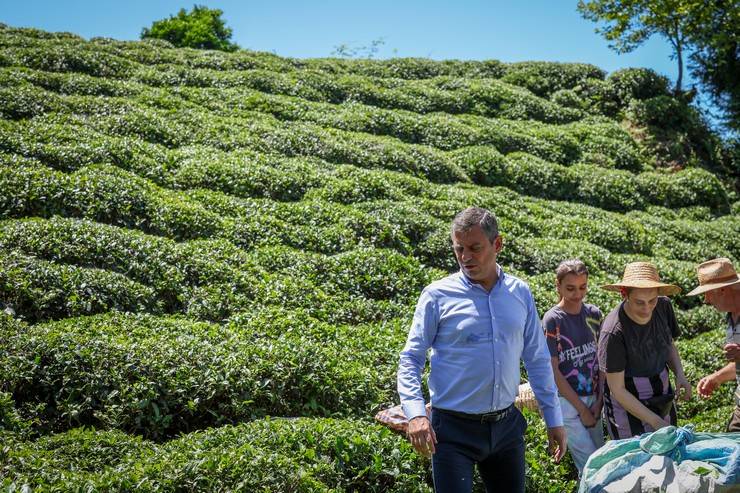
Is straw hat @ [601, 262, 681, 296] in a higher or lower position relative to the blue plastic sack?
higher

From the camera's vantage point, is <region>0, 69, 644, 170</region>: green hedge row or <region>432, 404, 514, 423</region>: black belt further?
<region>0, 69, 644, 170</region>: green hedge row

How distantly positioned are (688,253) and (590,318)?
9.35 meters

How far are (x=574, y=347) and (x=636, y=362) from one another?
56cm

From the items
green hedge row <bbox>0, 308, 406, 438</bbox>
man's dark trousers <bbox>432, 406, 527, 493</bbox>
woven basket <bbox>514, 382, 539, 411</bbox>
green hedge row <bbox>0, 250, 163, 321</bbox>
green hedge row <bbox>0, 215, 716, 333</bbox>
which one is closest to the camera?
man's dark trousers <bbox>432, 406, 527, 493</bbox>

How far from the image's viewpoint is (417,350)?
12.9 feet

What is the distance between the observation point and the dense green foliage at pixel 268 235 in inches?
219

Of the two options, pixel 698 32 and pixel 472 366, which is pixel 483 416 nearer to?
pixel 472 366

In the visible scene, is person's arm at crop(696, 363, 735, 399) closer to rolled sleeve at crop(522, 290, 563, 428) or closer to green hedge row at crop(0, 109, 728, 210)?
rolled sleeve at crop(522, 290, 563, 428)

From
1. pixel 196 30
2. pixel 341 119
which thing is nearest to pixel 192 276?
pixel 341 119

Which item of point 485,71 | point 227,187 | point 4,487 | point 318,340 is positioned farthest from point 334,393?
point 485,71

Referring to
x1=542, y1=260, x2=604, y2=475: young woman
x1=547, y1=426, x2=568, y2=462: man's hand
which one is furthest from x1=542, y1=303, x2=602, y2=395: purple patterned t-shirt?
x1=547, y1=426, x2=568, y2=462: man's hand

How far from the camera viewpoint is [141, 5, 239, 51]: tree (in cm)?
4944

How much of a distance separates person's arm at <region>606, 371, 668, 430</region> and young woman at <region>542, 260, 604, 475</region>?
1.50 ft

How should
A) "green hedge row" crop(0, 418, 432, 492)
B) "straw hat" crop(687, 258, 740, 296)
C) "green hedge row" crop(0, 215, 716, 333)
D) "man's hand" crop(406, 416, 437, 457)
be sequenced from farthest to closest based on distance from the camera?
"green hedge row" crop(0, 215, 716, 333)
"straw hat" crop(687, 258, 740, 296)
"green hedge row" crop(0, 418, 432, 492)
"man's hand" crop(406, 416, 437, 457)
